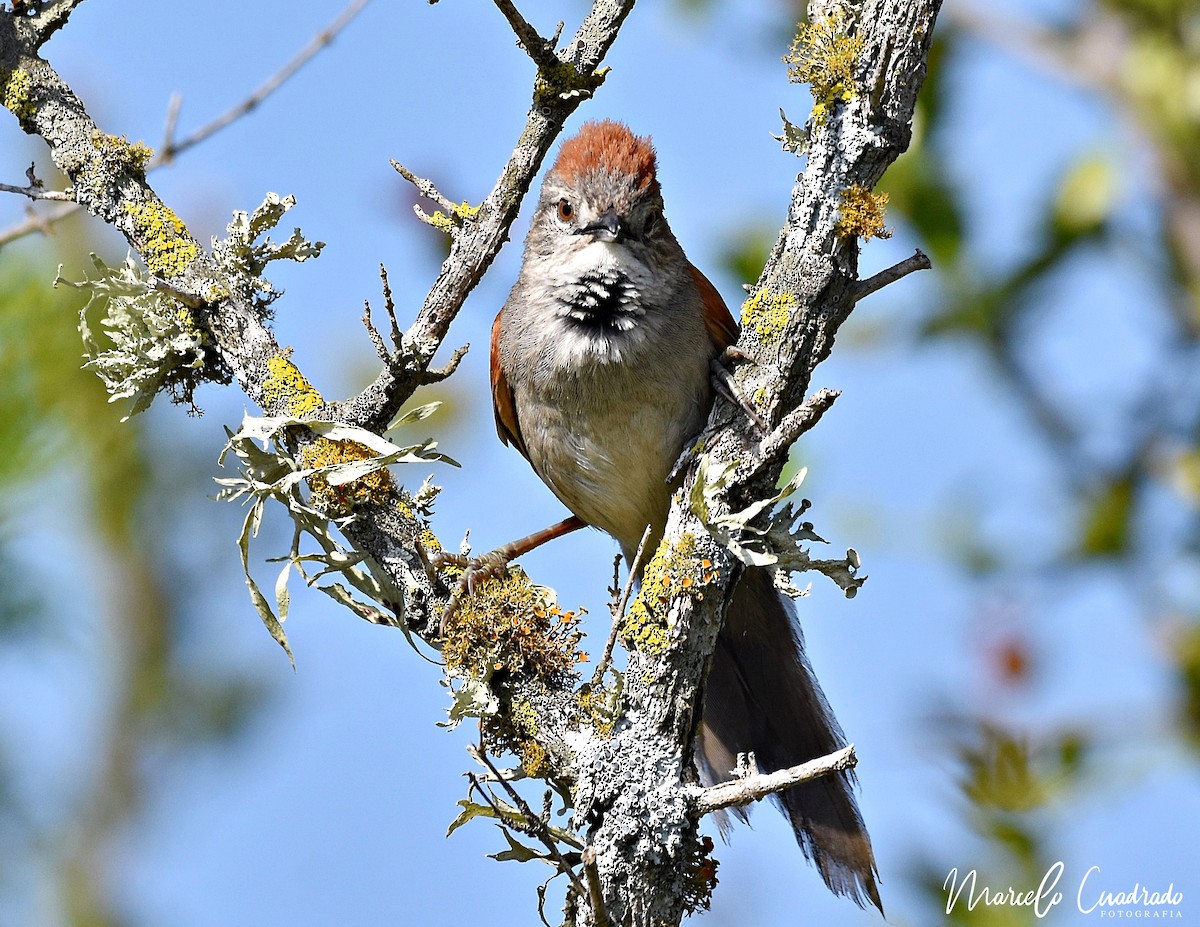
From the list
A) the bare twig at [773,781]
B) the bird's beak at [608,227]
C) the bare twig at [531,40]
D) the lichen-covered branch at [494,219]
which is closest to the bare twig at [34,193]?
the lichen-covered branch at [494,219]

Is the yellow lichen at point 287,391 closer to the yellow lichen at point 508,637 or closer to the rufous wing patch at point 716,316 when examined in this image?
the yellow lichen at point 508,637

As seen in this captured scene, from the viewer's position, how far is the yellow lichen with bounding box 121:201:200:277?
3188mm

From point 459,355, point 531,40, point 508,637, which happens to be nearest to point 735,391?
point 459,355

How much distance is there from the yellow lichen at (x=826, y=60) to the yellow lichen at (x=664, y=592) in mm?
1061

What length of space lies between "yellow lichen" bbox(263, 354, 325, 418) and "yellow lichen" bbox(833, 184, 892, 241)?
52.1 inches

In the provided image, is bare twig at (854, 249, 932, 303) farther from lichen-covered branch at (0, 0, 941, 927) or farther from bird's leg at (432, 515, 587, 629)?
bird's leg at (432, 515, 587, 629)

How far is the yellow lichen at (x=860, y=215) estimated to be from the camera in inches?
115

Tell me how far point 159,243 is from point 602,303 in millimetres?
1440

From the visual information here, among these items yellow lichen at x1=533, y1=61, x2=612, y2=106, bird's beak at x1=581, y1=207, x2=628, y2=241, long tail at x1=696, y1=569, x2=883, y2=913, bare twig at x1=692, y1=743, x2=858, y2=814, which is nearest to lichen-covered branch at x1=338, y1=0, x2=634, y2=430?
yellow lichen at x1=533, y1=61, x2=612, y2=106

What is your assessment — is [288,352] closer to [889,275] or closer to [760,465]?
[760,465]

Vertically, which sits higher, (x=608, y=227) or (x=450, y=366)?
(x=608, y=227)

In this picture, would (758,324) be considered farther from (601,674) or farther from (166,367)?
(166,367)

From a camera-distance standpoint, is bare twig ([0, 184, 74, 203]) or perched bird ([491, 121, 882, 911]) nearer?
bare twig ([0, 184, 74, 203])

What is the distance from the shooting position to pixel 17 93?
127 inches
